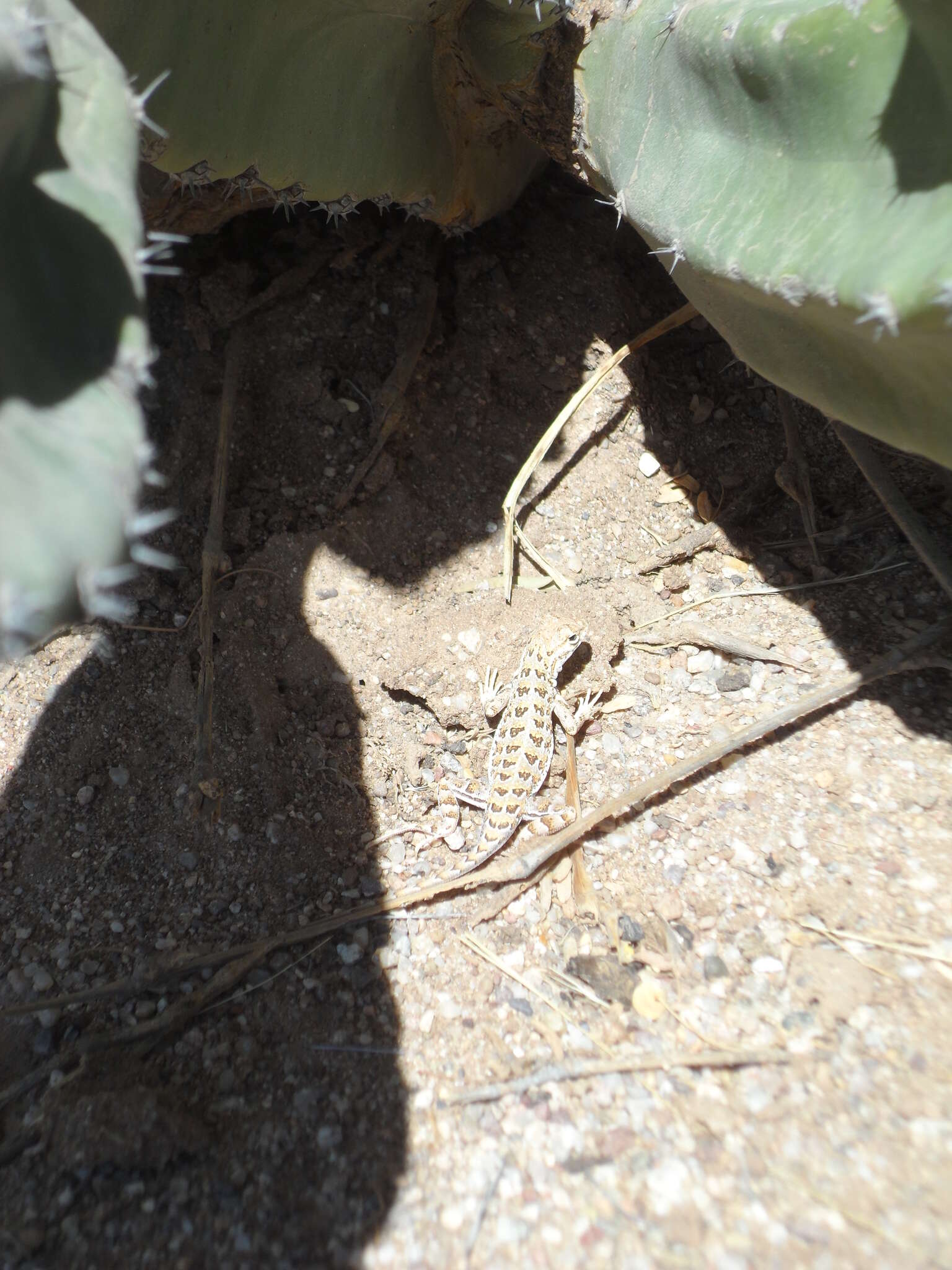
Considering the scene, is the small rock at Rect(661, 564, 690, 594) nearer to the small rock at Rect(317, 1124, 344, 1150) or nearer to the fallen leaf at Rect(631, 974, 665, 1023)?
the fallen leaf at Rect(631, 974, 665, 1023)

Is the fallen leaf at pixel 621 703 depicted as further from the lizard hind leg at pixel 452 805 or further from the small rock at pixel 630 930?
the small rock at pixel 630 930

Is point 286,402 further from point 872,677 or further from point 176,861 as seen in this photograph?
point 872,677

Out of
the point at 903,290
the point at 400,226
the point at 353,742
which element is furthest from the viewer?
the point at 400,226

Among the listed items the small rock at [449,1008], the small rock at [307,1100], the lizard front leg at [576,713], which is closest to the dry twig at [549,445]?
the lizard front leg at [576,713]

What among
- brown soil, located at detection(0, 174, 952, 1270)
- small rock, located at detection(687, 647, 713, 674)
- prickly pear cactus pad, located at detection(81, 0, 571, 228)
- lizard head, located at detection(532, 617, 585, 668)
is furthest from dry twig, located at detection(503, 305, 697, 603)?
prickly pear cactus pad, located at detection(81, 0, 571, 228)

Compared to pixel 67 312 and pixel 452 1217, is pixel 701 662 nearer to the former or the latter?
pixel 452 1217

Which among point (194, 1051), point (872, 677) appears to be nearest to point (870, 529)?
point (872, 677)

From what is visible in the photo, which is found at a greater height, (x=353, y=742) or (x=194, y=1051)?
(x=353, y=742)
